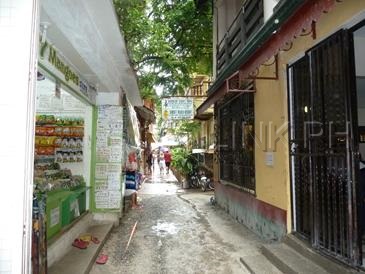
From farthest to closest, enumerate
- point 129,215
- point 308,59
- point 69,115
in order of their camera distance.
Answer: point 129,215 < point 69,115 < point 308,59

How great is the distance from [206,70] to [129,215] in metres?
8.93

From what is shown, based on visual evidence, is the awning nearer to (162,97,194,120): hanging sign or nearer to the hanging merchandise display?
the hanging merchandise display

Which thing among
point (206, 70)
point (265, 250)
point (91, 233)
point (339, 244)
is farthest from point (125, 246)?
point (206, 70)

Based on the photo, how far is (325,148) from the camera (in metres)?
4.41

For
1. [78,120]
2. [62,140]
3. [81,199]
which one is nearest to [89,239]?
[81,199]

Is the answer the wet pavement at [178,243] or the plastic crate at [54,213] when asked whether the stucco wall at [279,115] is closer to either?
the wet pavement at [178,243]

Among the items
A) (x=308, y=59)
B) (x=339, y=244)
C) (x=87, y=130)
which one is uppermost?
(x=308, y=59)

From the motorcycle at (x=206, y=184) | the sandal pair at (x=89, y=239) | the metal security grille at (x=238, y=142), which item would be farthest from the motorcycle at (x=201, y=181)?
the sandal pair at (x=89, y=239)

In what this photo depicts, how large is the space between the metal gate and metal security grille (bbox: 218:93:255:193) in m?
2.08

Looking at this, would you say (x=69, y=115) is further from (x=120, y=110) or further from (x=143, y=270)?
(x=143, y=270)

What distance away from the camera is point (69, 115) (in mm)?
7594

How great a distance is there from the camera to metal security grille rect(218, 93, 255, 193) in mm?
7445

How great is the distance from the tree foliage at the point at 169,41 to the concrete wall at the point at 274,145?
256 inches

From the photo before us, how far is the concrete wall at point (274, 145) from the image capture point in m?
5.02
